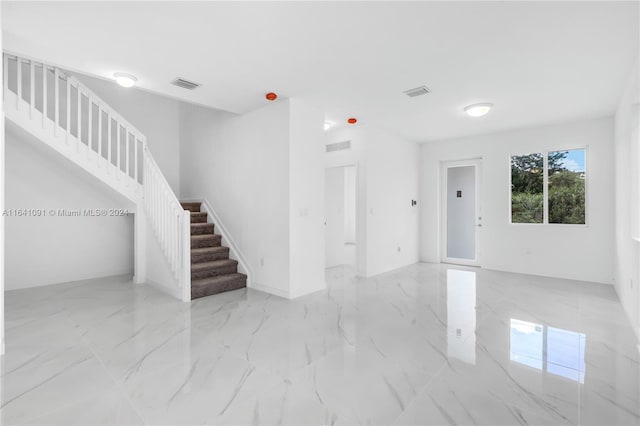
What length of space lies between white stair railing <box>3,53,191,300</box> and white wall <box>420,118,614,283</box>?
5265 mm

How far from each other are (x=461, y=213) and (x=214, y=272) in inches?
206

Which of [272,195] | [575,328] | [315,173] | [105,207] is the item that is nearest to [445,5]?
[315,173]

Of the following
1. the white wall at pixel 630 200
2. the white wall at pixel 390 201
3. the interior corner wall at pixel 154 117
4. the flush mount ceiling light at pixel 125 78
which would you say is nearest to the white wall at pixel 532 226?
the white wall at pixel 390 201

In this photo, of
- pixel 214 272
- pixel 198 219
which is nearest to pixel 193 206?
pixel 198 219

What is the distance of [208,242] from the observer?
211 inches

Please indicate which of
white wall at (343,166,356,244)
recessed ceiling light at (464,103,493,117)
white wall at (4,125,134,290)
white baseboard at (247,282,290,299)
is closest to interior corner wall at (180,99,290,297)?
white baseboard at (247,282,290,299)

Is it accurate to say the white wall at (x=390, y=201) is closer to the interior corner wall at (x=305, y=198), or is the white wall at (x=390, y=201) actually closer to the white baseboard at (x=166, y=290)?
the interior corner wall at (x=305, y=198)

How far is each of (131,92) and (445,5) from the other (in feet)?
19.9

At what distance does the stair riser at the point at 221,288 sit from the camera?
4.38 m

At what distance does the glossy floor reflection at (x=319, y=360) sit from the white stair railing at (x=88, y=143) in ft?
2.76

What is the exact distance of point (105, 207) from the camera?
223 inches

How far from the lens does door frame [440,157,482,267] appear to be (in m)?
6.67

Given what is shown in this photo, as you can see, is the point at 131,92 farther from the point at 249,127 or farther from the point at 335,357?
the point at 335,357

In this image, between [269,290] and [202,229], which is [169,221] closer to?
[202,229]
